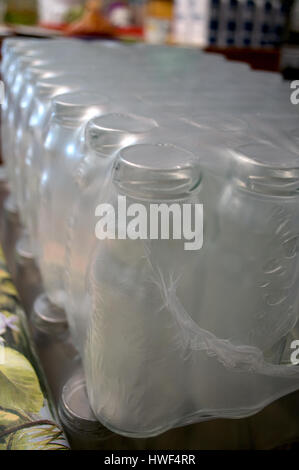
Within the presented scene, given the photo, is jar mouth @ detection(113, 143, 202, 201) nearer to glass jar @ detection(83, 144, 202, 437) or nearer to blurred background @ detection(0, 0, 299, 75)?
glass jar @ detection(83, 144, 202, 437)

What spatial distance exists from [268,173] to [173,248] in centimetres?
10

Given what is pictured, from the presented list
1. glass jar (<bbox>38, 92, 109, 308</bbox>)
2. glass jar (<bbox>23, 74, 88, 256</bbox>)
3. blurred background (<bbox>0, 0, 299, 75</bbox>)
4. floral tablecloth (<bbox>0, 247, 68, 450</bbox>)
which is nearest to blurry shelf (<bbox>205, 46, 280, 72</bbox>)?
blurred background (<bbox>0, 0, 299, 75</bbox>)

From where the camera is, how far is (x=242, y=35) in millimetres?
1803

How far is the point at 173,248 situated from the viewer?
1.28ft

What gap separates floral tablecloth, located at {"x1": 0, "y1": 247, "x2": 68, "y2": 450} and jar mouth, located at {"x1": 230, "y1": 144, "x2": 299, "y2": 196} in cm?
30

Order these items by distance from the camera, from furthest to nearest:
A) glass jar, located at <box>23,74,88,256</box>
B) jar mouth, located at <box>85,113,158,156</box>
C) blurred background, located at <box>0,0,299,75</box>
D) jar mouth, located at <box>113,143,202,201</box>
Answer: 1. blurred background, located at <box>0,0,299,75</box>
2. glass jar, located at <box>23,74,88,256</box>
3. jar mouth, located at <box>85,113,158,156</box>
4. jar mouth, located at <box>113,143,202,201</box>

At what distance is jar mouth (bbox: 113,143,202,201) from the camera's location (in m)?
0.37

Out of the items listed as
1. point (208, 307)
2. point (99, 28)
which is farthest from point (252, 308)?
point (99, 28)

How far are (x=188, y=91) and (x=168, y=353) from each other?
0.44 m

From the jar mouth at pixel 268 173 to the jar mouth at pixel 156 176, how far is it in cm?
4

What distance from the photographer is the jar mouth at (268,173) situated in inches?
15.0

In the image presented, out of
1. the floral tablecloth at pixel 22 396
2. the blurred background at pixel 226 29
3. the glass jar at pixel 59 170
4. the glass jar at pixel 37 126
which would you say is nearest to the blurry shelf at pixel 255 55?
Answer: the blurred background at pixel 226 29

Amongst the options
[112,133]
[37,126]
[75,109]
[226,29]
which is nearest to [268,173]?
[112,133]
